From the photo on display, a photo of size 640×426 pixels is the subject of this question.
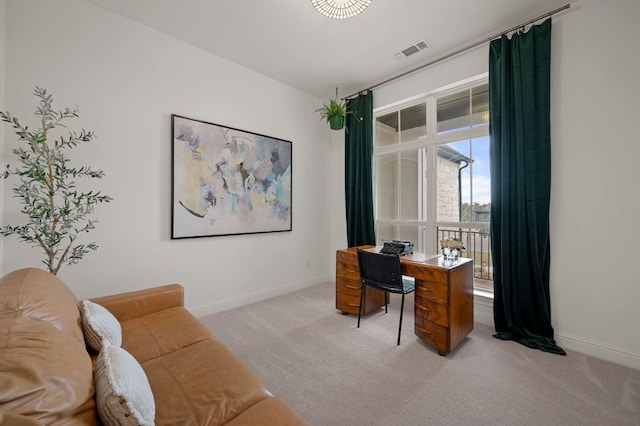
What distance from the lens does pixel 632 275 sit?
6.81 ft

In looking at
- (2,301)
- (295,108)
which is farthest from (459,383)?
(295,108)

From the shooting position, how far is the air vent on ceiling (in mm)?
2879

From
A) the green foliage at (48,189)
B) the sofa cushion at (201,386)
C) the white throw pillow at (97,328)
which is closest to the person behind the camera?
the sofa cushion at (201,386)

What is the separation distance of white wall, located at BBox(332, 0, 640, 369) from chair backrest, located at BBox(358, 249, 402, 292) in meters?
1.38

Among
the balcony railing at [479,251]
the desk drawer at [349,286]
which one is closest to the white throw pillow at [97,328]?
the desk drawer at [349,286]

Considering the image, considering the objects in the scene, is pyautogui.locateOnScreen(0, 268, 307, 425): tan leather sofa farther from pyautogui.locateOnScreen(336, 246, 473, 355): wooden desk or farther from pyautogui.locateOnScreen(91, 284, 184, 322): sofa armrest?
pyautogui.locateOnScreen(336, 246, 473, 355): wooden desk

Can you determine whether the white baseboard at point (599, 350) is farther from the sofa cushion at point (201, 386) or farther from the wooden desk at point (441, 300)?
the sofa cushion at point (201, 386)

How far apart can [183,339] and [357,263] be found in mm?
1747

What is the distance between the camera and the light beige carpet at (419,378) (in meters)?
1.58

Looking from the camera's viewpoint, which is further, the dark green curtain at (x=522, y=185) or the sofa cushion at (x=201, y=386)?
the dark green curtain at (x=522, y=185)

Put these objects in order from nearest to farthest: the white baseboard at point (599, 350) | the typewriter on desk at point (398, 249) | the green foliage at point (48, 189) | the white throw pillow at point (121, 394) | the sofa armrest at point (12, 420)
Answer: the sofa armrest at point (12, 420) < the white throw pillow at point (121, 394) < the green foliage at point (48, 189) < the white baseboard at point (599, 350) < the typewriter on desk at point (398, 249)

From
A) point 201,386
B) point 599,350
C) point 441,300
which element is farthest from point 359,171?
point 201,386

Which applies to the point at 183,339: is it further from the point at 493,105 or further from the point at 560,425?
the point at 493,105

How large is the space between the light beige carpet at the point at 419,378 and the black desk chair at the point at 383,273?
374 mm
